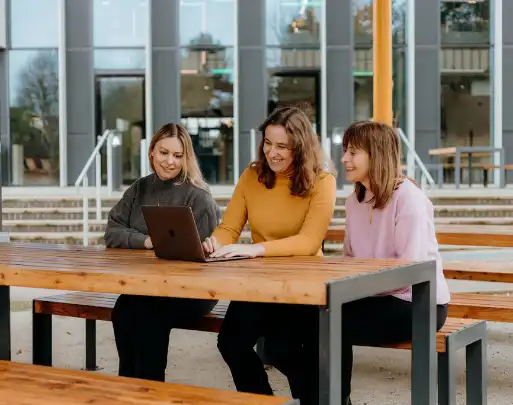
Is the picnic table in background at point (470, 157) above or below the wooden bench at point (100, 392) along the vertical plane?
above

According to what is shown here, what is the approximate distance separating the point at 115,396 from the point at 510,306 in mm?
1934

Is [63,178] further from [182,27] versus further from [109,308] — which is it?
[109,308]

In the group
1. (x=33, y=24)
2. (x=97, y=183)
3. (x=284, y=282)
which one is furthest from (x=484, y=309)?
(x=33, y=24)

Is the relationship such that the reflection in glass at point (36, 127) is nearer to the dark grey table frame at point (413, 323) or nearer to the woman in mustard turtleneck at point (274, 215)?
the woman in mustard turtleneck at point (274, 215)

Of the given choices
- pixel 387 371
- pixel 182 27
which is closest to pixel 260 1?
pixel 182 27

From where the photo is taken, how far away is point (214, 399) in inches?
82.0

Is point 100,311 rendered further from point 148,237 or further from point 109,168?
point 109,168

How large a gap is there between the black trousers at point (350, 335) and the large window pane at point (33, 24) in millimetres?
11322

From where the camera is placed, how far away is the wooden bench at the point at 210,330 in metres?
2.80

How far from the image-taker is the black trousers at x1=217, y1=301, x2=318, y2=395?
277 cm

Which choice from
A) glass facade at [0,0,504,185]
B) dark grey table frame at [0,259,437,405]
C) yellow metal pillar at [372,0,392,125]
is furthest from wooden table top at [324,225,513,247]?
glass facade at [0,0,504,185]

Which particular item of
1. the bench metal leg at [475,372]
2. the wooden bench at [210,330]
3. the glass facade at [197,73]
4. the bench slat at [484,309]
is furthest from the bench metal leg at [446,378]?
the glass facade at [197,73]

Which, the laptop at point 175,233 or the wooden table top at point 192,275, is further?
the laptop at point 175,233

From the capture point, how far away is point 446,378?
283 centimetres
